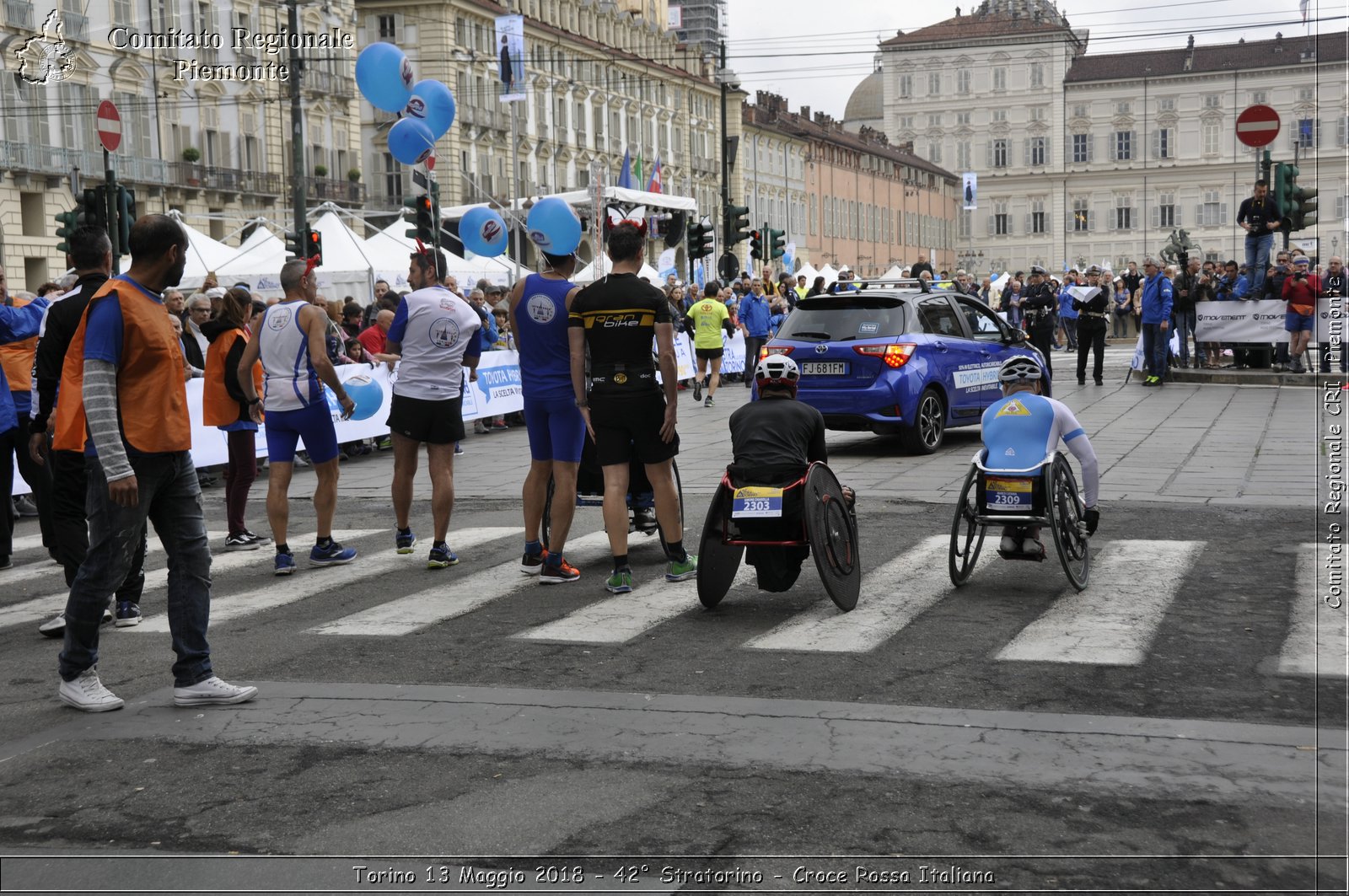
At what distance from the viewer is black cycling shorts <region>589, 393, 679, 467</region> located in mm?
8234

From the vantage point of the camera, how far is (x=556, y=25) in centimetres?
7781

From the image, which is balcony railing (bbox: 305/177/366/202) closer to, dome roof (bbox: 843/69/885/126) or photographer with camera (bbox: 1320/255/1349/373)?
photographer with camera (bbox: 1320/255/1349/373)

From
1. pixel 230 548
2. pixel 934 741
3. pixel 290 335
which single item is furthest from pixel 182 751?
pixel 230 548

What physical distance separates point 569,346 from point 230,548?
3.47m

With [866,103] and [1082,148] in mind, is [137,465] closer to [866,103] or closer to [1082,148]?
[1082,148]

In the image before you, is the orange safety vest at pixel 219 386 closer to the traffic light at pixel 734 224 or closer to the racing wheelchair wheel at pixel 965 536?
the racing wheelchair wheel at pixel 965 536

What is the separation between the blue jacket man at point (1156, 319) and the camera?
23172 mm

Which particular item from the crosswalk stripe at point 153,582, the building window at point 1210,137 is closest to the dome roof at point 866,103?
the building window at point 1210,137

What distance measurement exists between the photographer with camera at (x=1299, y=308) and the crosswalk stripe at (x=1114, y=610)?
15642 mm

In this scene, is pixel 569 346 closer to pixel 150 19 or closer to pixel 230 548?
pixel 230 548

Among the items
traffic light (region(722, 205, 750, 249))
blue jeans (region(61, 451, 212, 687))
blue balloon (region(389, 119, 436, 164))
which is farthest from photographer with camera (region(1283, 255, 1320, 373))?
blue jeans (region(61, 451, 212, 687))

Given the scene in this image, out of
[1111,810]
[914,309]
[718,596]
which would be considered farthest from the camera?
[914,309]

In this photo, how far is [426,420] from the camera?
30.5ft

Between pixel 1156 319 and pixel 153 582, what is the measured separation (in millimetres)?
17987
